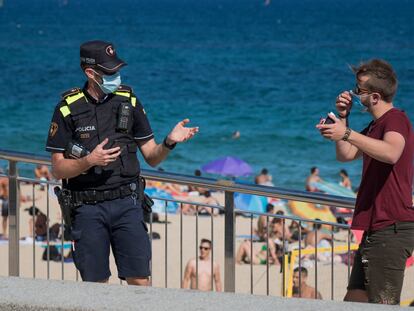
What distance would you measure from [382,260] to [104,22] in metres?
106

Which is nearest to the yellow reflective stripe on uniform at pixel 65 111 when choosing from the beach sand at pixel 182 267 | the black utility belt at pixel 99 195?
the black utility belt at pixel 99 195

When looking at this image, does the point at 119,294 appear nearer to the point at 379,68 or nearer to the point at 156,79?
the point at 379,68

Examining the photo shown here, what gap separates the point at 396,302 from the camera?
204 inches

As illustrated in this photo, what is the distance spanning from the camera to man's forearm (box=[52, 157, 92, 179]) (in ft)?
17.6

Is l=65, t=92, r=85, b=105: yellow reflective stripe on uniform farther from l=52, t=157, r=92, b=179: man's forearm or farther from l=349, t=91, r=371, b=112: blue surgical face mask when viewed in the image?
l=349, t=91, r=371, b=112: blue surgical face mask

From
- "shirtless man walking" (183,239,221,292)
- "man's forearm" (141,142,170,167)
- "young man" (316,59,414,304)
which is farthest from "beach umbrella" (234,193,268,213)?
"young man" (316,59,414,304)

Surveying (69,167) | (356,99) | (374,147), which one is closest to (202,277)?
(69,167)

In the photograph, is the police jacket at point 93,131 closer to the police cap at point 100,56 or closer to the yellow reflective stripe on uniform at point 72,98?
the yellow reflective stripe on uniform at point 72,98

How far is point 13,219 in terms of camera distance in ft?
23.1

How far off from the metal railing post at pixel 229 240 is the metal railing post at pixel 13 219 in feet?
4.95

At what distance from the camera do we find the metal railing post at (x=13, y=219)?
6930 millimetres

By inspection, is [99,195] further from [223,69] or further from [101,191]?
[223,69]

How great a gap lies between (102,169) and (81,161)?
0.72 feet

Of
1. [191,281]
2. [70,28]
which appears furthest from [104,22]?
[191,281]
